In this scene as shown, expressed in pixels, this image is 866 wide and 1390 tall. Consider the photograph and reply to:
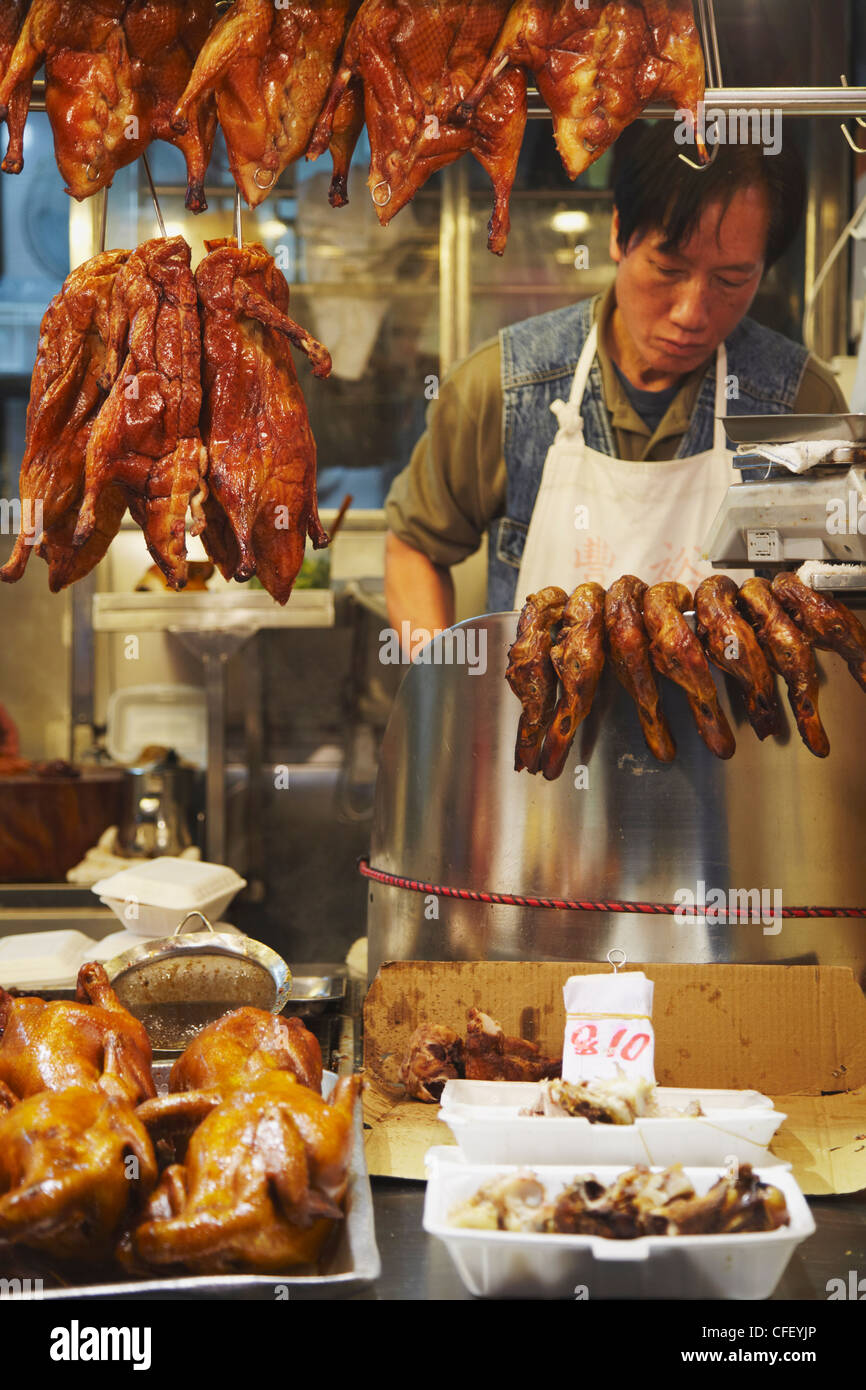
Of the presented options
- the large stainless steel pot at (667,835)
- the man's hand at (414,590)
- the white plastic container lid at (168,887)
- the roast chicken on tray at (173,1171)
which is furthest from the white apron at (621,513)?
the roast chicken on tray at (173,1171)

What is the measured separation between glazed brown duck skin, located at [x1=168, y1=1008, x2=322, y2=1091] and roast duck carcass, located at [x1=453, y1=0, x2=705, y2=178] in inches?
62.4

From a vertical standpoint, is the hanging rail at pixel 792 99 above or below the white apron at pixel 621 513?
above

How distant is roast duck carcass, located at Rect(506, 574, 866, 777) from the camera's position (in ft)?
7.14

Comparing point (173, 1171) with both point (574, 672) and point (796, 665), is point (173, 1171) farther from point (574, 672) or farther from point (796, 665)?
point (796, 665)

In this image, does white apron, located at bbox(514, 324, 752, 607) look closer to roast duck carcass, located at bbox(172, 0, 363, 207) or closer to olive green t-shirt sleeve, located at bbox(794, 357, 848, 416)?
olive green t-shirt sleeve, located at bbox(794, 357, 848, 416)

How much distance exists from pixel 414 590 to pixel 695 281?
1502 mm

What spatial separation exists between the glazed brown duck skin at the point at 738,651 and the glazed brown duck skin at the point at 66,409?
1.14 m

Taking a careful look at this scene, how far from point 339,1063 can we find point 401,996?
16cm

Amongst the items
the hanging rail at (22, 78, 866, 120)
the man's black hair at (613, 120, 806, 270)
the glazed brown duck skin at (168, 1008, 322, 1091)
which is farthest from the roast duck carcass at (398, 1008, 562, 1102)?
the man's black hair at (613, 120, 806, 270)

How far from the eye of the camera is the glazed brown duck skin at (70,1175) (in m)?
1.36

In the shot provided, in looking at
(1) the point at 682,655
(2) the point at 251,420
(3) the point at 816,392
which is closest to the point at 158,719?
(3) the point at 816,392

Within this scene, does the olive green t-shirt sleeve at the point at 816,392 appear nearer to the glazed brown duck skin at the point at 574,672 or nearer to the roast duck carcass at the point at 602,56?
the roast duck carcass at the point at 602,56
